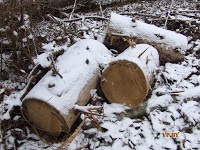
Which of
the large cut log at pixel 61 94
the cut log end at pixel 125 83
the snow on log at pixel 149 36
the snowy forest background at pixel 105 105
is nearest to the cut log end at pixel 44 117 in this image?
the large cut log at pixel 61 94

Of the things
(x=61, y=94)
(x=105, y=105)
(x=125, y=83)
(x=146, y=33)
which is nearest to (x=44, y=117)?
(x=61, y=94)

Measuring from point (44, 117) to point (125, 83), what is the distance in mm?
1133

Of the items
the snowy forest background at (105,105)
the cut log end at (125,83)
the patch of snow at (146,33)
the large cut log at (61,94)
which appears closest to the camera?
the large cut log at (61,94)

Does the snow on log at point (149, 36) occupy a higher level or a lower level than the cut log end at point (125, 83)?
higher

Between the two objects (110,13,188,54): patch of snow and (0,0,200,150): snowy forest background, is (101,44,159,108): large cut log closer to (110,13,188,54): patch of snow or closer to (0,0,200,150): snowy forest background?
(0,0,200,150): snowy forest background

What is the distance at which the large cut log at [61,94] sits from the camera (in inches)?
103

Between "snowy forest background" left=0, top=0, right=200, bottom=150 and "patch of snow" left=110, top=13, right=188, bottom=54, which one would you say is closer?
"snowy forest background" left=0, top=0, right=200, bottom=150

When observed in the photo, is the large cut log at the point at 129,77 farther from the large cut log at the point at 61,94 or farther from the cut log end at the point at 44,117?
the cut log end at the point at 44,117

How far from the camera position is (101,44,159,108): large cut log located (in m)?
2.91

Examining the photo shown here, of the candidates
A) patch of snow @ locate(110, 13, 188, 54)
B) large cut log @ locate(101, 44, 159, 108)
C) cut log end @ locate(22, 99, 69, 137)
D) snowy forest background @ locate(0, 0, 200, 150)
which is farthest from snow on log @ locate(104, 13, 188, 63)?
cut log end @ locate(22, 99, 69, 137)

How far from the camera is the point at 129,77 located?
2.96 metres

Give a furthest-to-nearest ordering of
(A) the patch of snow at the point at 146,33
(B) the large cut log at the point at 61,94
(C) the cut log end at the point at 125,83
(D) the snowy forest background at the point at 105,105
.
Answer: (A) the patch of snow at the point at 146,33
(C) the cut log end at the point at 125,83
(D) the snowy forest background at the point at 105,105
(B) the large cut log at the point at 61,94

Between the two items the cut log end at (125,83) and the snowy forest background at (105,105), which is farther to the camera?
the cut log end at (125,83)

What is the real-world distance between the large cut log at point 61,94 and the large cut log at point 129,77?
0.83ft
